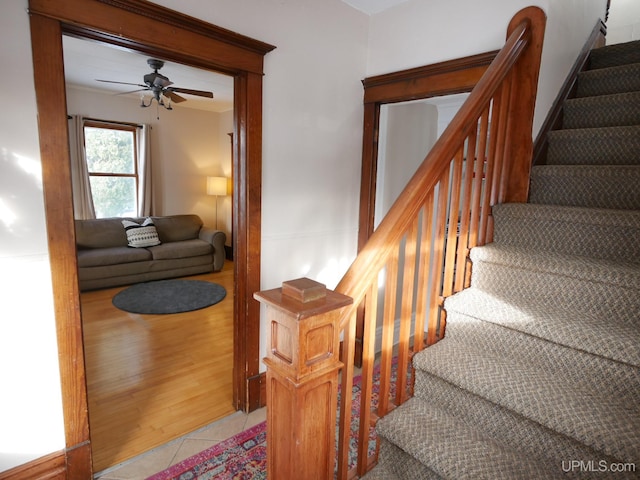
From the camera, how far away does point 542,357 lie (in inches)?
53.1

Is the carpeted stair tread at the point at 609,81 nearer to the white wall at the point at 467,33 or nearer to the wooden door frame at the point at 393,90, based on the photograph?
the white wall at the point at 467,33

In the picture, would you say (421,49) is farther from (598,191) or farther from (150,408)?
(150,408)

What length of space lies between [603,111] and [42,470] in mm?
3557

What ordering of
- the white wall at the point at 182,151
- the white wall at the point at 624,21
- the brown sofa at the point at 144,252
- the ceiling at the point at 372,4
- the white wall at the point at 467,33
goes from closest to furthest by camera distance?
the white wall at the point at 467,33 → the ceiling at the point at 372,4 → the white wall at the point at 624,21 → the brown sofa at the point at 144,252 → the white wall at the point at 182,151

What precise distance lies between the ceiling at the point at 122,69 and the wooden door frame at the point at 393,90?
0.53 meters

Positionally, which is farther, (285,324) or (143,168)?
(143,168)

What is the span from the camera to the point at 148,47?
177 centimetres

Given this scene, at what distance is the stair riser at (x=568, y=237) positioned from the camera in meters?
1.55

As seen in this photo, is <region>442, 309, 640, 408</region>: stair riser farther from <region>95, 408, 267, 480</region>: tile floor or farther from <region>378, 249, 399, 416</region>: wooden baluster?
<region>95, 408, 267, 480</region>: tile floor

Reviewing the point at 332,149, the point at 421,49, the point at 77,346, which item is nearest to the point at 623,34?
the point at 421,49

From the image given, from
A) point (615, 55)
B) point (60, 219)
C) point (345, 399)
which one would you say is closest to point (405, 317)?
point (345, 399)

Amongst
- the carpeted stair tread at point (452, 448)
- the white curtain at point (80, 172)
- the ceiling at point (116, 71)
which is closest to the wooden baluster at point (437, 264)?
the carpeted stair tread at point (452, 448)

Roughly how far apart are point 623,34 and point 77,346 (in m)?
5.40

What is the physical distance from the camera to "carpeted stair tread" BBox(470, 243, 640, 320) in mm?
1354
